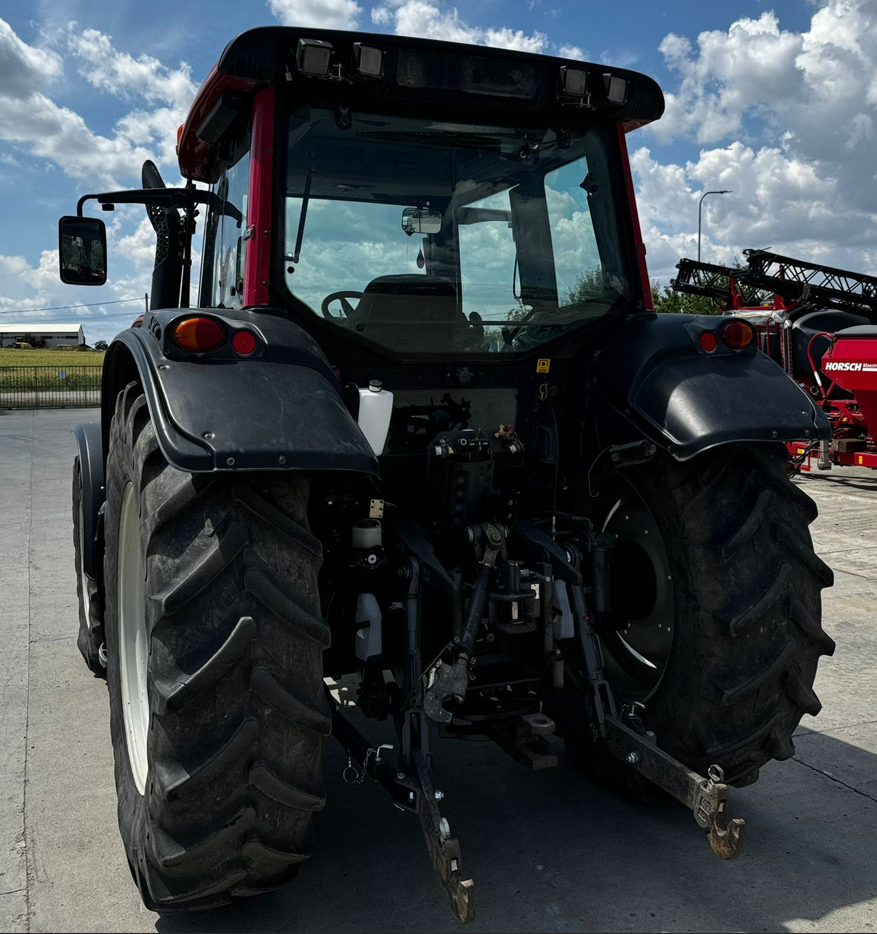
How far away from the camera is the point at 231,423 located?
2408 millimetres

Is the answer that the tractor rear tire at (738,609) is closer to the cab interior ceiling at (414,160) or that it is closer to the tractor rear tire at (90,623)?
the cab interior ceiling at (414,160)

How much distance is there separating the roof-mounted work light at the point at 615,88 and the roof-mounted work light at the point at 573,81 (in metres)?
0.08

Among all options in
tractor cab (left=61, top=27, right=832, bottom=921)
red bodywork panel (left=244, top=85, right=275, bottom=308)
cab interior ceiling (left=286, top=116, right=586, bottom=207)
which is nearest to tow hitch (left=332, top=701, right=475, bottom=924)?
tractor cab (left=61, top=27, right=832, bottom=921)

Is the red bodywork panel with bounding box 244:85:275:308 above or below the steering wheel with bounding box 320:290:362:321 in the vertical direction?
above

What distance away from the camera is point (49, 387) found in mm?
32094

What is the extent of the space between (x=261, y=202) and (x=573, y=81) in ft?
3.82

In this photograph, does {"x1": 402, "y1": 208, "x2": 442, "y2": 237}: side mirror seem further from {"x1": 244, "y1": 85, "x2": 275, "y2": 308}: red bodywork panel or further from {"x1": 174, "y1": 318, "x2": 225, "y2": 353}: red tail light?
{"x1": 174, "y1": 318, "x2": 225, "y2": 353}: red tail light

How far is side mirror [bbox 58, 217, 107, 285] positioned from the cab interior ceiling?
5.11 ft

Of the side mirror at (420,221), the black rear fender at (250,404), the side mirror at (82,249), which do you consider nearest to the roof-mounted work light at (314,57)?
the side mirror at (420,221)

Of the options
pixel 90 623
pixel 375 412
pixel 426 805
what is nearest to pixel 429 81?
pixel 375 412

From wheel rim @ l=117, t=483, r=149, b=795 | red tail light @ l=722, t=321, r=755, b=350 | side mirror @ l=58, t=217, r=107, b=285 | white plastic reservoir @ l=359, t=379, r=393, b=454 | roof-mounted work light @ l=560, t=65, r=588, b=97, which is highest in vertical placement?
roof-mounted work light @ l=560, t=65, r=588, b=97

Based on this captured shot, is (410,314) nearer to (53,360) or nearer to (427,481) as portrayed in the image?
(427,481)

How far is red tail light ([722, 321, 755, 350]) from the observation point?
3.27 meters

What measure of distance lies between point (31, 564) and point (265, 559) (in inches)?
225
